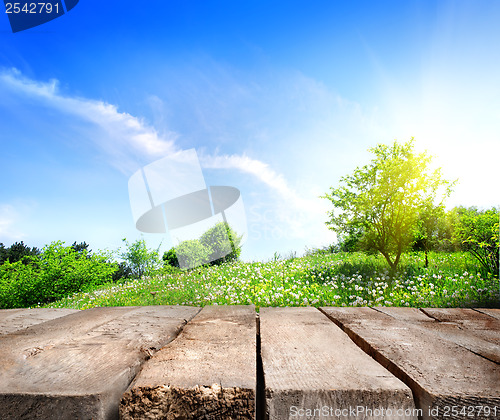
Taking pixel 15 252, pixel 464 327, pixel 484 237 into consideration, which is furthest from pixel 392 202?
pixel 15 252

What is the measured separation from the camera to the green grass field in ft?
15.0

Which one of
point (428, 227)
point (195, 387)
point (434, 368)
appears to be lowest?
point (434, 368)

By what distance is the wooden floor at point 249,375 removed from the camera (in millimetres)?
1054

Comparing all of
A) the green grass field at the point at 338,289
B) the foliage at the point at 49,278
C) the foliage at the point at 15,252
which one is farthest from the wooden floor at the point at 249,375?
the foliage at the point at 15,252

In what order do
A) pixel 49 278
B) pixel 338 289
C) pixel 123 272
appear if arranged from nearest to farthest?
pixel 338 289, pixel 49 278, pixel 123 272

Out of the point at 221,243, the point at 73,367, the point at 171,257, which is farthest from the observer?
the point at 171,257

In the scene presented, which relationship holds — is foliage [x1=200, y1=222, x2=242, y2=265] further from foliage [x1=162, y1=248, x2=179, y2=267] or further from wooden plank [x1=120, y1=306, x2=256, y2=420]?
wooden plank [x1=120, y1=306, x2=256, y2=420]

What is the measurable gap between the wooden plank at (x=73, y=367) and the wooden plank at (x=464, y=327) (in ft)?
6.26

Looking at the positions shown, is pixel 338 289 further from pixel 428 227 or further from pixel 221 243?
pixel 221 243

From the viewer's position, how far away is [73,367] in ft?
4.35

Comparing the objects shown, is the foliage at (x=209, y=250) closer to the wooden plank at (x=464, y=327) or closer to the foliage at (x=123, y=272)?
the foliage at (x=123, y=272)

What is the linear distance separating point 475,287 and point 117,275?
12041mm

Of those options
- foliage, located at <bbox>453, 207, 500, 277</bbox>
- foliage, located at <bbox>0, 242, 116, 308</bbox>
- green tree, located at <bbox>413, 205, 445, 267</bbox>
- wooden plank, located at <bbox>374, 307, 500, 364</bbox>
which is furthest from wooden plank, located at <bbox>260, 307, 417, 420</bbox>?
foliage, located at <bbox>0, 242, 116, 308</bbox>

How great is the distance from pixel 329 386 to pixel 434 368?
2.05 feet
